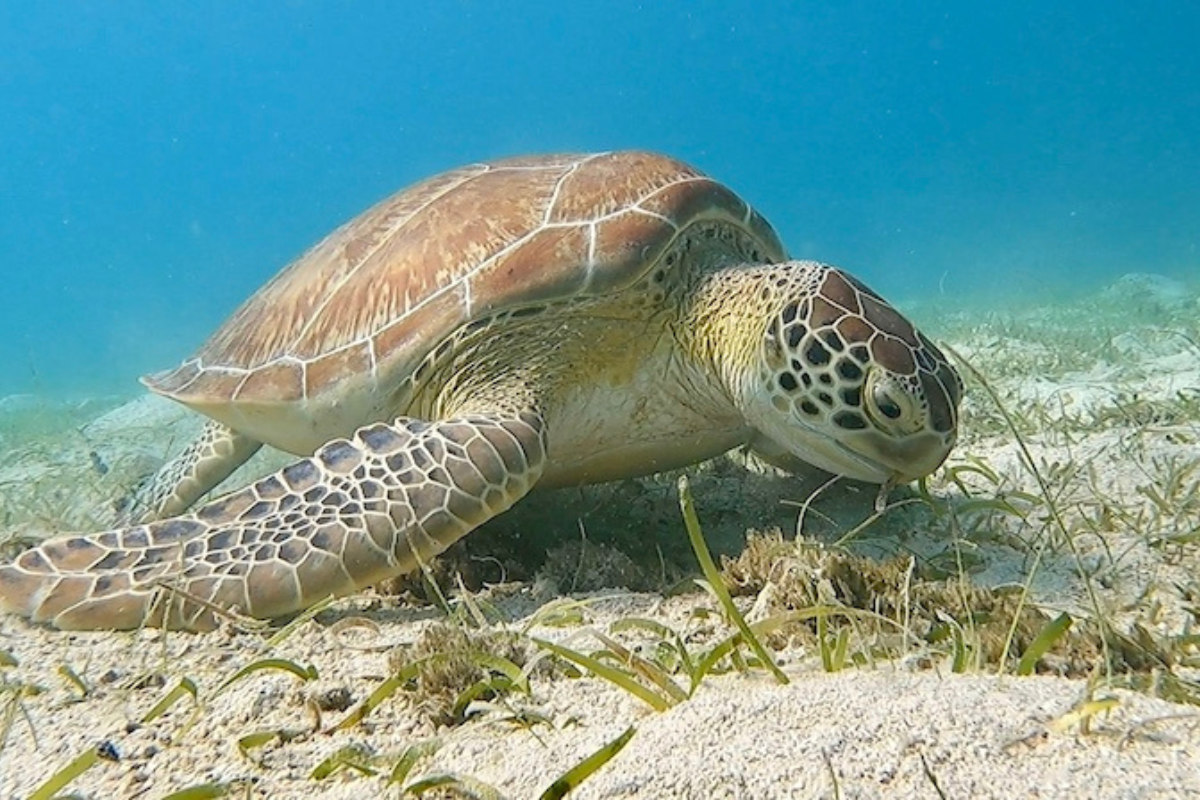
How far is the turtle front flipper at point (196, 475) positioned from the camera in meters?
4.61

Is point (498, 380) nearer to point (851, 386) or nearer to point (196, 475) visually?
point (851, 386)

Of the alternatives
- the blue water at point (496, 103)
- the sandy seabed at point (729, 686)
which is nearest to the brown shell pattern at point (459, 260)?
the sandy seabed at point (729, 686)

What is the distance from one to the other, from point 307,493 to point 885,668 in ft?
6.21

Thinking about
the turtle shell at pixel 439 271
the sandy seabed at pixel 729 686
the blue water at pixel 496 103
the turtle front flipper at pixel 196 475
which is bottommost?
the sandy seabed at pixel 729 686

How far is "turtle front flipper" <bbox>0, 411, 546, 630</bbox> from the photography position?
2236 millimetres

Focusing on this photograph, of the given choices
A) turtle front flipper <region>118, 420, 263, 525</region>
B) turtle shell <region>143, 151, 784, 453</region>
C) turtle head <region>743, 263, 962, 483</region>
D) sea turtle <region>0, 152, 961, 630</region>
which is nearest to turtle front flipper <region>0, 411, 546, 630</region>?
sea turtle <region>0, 152, 961, 630</region>

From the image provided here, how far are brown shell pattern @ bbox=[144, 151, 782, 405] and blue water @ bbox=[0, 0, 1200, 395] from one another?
94309 millimetres

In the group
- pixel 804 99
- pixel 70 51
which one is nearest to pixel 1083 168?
pixel 804 99

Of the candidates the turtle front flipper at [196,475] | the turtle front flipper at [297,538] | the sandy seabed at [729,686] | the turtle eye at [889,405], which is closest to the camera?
the sandy seabed at [729,686]

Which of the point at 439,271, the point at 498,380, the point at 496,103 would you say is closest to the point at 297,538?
the point at 498,380

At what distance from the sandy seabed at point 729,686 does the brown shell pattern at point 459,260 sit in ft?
3.05

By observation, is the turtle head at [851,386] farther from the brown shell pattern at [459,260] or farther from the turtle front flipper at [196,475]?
the turtle front flipper at [196,475]

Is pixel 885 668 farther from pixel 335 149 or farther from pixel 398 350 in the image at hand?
pixel 335 149

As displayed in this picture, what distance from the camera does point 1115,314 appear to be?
11.5 meters
